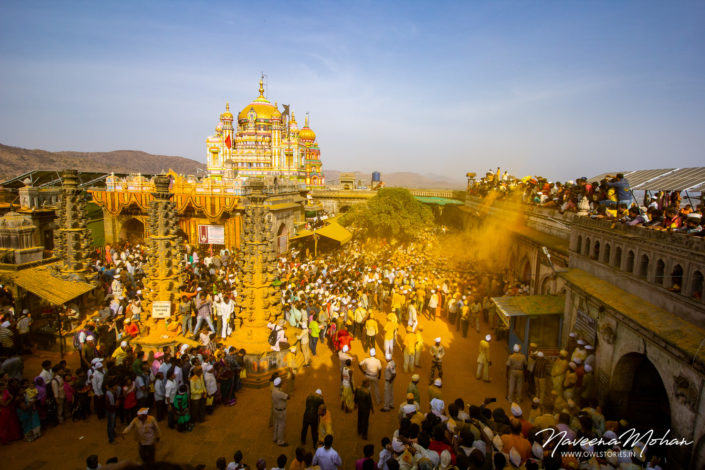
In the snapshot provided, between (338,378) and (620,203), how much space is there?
27.0ft

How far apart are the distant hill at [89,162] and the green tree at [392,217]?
52117mm

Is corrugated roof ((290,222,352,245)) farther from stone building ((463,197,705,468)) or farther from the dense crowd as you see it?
stone building ((463,197,705,468))

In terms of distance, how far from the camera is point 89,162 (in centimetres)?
9531

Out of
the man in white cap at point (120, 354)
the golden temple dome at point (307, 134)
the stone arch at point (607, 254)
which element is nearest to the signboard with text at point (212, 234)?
the man in white cap at point (120, 354)

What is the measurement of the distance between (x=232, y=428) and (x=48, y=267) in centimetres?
969

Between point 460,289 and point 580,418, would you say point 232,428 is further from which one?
point 460,289

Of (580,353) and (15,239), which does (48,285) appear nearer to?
(15,239)

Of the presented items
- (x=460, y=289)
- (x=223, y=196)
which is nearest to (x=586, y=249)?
(x=460, y=289)

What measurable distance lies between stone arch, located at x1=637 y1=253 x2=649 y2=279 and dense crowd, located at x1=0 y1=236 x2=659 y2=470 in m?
2.01

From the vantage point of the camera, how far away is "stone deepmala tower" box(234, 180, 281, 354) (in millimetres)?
9891

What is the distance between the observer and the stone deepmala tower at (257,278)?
9.89m

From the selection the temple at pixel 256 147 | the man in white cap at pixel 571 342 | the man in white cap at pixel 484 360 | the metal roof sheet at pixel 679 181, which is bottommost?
the man in white cap at pixel 484 360

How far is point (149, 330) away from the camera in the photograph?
1053cm

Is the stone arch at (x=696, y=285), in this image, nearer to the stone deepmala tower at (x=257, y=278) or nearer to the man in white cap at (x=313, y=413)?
the man in white cap at (x=313, y=413)
